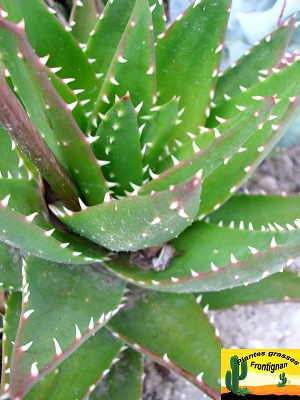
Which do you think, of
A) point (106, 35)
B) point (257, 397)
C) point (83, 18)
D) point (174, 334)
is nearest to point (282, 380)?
point (257, 397)

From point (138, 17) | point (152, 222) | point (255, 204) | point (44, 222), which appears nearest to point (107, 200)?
point (152, 222)

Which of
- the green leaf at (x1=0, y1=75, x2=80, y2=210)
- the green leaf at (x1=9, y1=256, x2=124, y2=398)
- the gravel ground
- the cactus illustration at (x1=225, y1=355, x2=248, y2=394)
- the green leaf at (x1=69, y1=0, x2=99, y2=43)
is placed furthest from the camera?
the gravel ground

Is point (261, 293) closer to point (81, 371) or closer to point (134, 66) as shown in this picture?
point (81, 371)

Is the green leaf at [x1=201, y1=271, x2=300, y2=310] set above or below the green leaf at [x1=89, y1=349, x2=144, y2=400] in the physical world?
above

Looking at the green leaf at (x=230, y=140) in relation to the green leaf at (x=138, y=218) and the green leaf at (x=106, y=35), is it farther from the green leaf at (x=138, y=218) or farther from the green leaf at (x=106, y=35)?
the green leaf at (x=106, y=35)

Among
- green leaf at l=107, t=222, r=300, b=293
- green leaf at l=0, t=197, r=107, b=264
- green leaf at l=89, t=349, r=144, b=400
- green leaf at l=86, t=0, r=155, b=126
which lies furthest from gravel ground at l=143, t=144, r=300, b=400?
green leaf at l=86, t=0, r=155, b=126

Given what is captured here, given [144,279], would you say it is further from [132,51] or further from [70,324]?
[132,51]

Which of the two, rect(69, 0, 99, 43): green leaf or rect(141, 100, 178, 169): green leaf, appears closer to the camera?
rect(141, 100, 178, 169): green leaf

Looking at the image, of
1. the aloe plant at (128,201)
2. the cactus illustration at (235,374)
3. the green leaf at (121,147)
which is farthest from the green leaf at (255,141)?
the cactus illustration at (235,374)

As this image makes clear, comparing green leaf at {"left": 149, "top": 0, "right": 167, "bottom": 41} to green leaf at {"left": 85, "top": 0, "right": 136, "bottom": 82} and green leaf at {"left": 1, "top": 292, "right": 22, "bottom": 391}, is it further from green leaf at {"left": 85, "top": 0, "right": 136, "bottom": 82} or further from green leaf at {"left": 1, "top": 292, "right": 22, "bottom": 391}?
green leaf at {"left": 1, "top": 292, "right": 22, "bottom": 391}
